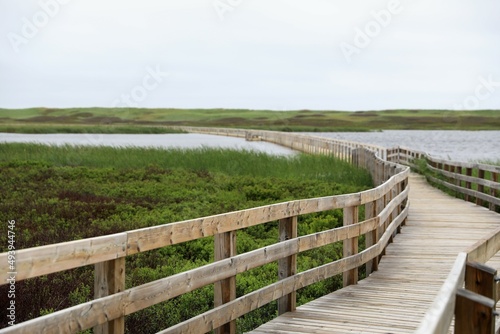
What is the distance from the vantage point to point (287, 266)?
7.32 metres

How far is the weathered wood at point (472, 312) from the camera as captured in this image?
2.89 metres

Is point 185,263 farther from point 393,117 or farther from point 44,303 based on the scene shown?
point 393,117

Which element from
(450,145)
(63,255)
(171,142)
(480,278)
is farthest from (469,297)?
(450,145)

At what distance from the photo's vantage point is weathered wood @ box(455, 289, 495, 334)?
289 centimetres

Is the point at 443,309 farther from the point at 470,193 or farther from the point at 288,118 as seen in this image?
the point at 288,118

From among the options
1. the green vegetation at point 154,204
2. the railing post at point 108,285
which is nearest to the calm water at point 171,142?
the green vegetation at point 154,204

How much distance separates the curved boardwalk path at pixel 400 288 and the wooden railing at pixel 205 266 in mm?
293

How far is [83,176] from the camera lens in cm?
2359

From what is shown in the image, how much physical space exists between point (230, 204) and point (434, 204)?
17.6ft

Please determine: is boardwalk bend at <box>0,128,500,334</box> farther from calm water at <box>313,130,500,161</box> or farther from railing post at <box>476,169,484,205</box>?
calm water at <box>313,130,500,161</box>

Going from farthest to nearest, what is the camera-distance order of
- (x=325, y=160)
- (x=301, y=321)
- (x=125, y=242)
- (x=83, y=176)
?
(x=325, y=160) → (x=83, y=176) → (x=301, y=321) → (x=125, y=242)

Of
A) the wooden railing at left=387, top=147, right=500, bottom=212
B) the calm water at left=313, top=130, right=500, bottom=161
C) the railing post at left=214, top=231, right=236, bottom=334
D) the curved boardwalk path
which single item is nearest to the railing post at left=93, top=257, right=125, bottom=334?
the railing post at left=214, top=231, right=236, bottom=334

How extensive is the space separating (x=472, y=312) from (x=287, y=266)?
440 cm

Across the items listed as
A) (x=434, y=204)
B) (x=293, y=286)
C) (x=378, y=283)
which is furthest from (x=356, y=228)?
(x=434, y=204)
